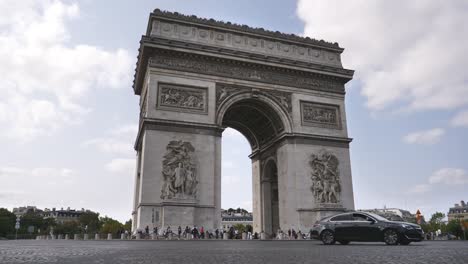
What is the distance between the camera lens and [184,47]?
23562 mm

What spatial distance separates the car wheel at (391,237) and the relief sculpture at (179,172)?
474 inches

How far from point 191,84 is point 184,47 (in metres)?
2.19

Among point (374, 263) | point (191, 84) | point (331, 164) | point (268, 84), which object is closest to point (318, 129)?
point (331, 164)

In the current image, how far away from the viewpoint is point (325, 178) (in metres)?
24.8

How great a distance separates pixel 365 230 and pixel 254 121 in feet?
58.0

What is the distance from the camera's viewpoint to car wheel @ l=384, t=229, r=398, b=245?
1119 cm

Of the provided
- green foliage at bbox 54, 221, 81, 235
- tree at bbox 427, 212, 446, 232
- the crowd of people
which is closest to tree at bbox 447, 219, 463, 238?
tree at bbox 427, 212, 446, 232

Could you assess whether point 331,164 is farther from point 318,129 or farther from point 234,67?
point 234,67

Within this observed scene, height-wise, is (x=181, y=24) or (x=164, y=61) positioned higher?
(x=181, y=24)

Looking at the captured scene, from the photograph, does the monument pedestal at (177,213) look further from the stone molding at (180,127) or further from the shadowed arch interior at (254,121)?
the shadowed arch interior at (254,121)

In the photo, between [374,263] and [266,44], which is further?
[266,44]

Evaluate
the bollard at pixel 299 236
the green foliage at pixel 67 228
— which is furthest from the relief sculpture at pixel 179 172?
the green foliage at pixel 67 228

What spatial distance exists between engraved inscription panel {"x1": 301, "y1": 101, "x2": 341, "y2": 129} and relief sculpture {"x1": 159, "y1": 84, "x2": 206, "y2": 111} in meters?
6.83

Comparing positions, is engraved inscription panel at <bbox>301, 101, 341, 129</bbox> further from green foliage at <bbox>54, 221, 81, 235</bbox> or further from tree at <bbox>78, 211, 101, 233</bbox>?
green foliage at <bbox>54, 221, 81, 235</bbox>
